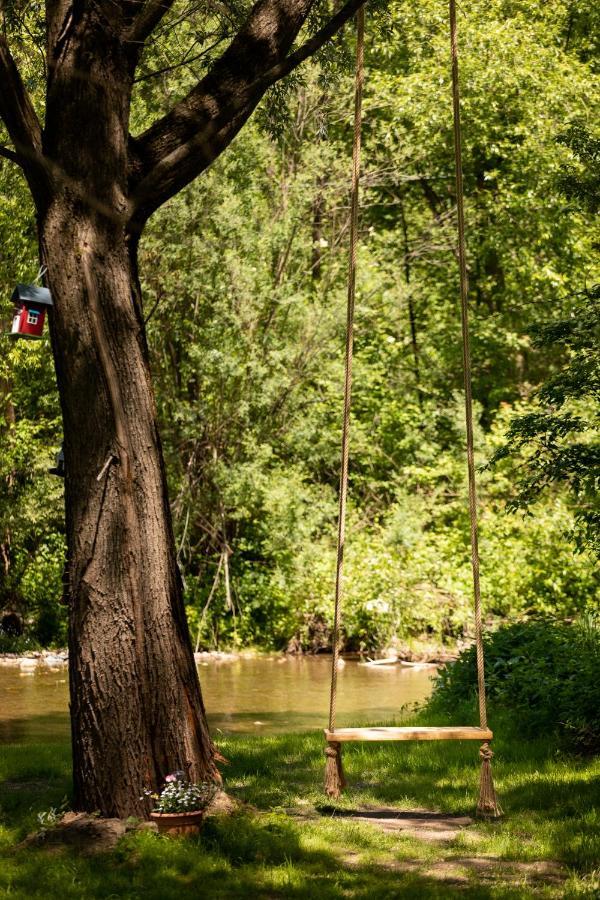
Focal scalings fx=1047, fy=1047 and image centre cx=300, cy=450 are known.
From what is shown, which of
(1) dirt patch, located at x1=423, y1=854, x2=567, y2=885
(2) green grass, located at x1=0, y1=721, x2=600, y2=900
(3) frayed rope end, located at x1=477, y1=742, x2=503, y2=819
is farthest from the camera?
(3) frayed rope end, located at x1=477, y1=742, x2=503, y2=819

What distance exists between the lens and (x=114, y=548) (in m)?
4.79

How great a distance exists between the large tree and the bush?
2.73 meters

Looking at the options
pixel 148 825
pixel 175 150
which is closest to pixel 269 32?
pixel 175 150

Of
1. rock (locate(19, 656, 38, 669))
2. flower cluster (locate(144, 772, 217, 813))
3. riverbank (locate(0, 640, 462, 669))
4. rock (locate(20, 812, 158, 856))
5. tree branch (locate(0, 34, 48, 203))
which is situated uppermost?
tree branch (locate(0, 34, 48, 203))

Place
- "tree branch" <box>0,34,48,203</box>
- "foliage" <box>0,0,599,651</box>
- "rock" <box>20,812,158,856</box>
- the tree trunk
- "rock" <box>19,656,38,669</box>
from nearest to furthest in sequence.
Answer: "rock" <box>20,812,158,856</box> → the tree trunk → "tree branch" <box>0,34,48,203</box> → "rock" <box>19,656,38,669</box> → "foliage" <box>0,0,599,651</box>

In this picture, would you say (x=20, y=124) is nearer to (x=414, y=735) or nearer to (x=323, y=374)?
(x=414, y=735)

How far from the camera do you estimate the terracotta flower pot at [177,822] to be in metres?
4.57

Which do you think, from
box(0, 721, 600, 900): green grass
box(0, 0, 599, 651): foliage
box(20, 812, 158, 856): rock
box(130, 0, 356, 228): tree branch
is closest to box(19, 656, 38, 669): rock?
box(0, 0, 599, 651): foliage

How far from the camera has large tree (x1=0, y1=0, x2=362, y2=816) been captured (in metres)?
4.73

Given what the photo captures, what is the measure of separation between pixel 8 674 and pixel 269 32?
9769 mm

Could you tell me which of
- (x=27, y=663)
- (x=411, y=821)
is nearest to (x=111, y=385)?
(x=411, y=821)

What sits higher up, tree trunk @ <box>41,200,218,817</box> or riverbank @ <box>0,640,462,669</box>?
tree trunk @ <box>41,200,218,817</box>

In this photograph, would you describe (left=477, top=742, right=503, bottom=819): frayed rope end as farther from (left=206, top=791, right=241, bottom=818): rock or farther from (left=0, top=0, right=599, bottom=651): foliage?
(left=0, top=0, right=599, bottom=651): foliage

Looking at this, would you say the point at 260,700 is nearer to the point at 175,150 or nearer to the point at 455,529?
the point at 455,529
